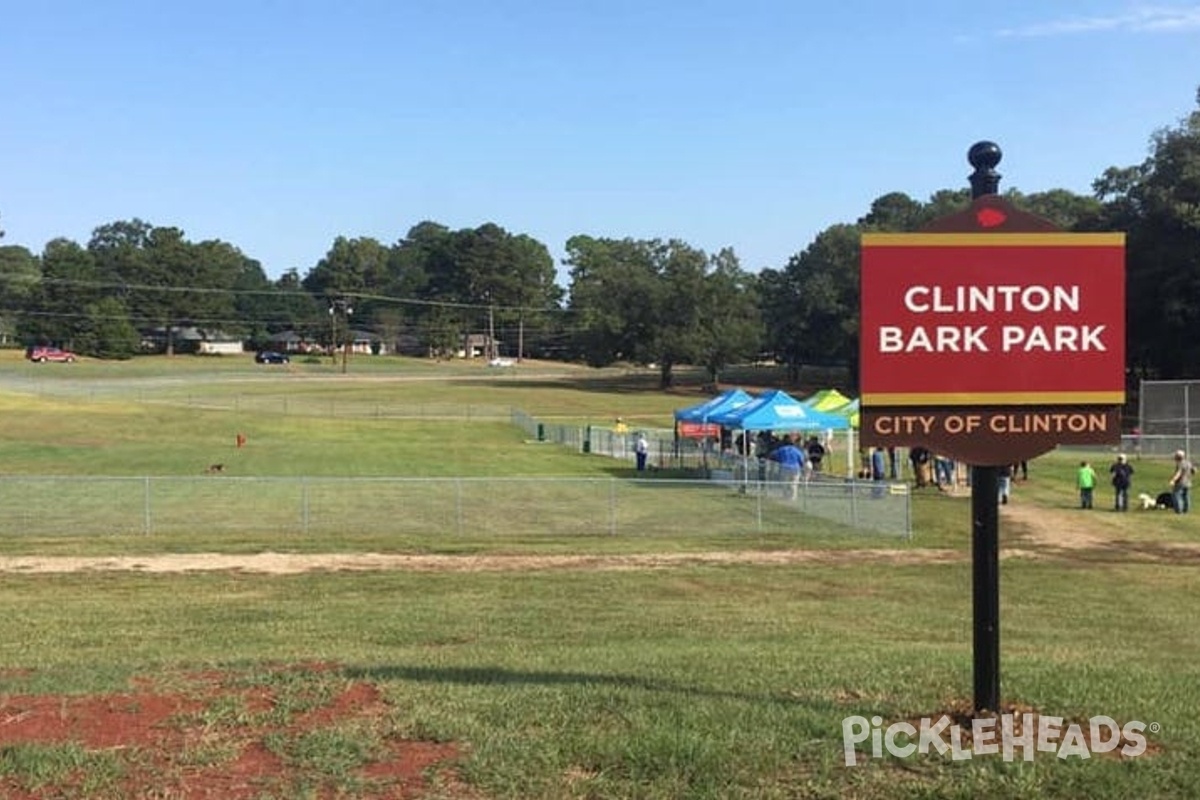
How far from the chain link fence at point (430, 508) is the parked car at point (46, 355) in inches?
4367

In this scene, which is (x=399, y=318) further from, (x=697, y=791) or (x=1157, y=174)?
(x=697, y=791)

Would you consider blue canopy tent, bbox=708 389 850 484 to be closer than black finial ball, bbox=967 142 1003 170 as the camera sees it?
No

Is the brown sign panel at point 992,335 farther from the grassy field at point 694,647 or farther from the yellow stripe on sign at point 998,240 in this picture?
the grassy field at point 694,647

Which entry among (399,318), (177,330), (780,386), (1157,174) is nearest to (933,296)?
(1157,174)

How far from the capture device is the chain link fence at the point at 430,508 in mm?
23688

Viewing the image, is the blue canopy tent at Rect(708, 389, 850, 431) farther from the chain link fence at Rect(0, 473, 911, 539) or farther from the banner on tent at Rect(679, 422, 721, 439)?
the banner on tent at Rect(679, 422, 721, 439)

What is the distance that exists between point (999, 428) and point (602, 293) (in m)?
119

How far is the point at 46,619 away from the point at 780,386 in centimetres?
11424

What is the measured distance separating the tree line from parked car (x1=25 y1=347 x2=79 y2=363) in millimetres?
7206

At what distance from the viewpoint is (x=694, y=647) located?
31.4 ft

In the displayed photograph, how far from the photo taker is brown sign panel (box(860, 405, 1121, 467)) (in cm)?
567

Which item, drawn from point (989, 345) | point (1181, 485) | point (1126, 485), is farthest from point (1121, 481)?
point (989, 345)

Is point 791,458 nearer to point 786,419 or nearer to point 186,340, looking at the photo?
point 786,419

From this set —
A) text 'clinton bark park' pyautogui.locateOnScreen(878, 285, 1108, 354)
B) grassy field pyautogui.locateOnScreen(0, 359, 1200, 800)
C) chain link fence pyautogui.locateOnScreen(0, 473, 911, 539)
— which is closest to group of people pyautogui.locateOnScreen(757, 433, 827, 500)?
chain link fence pyautogui.locateOnScreen(0, 473, 911, 539)
